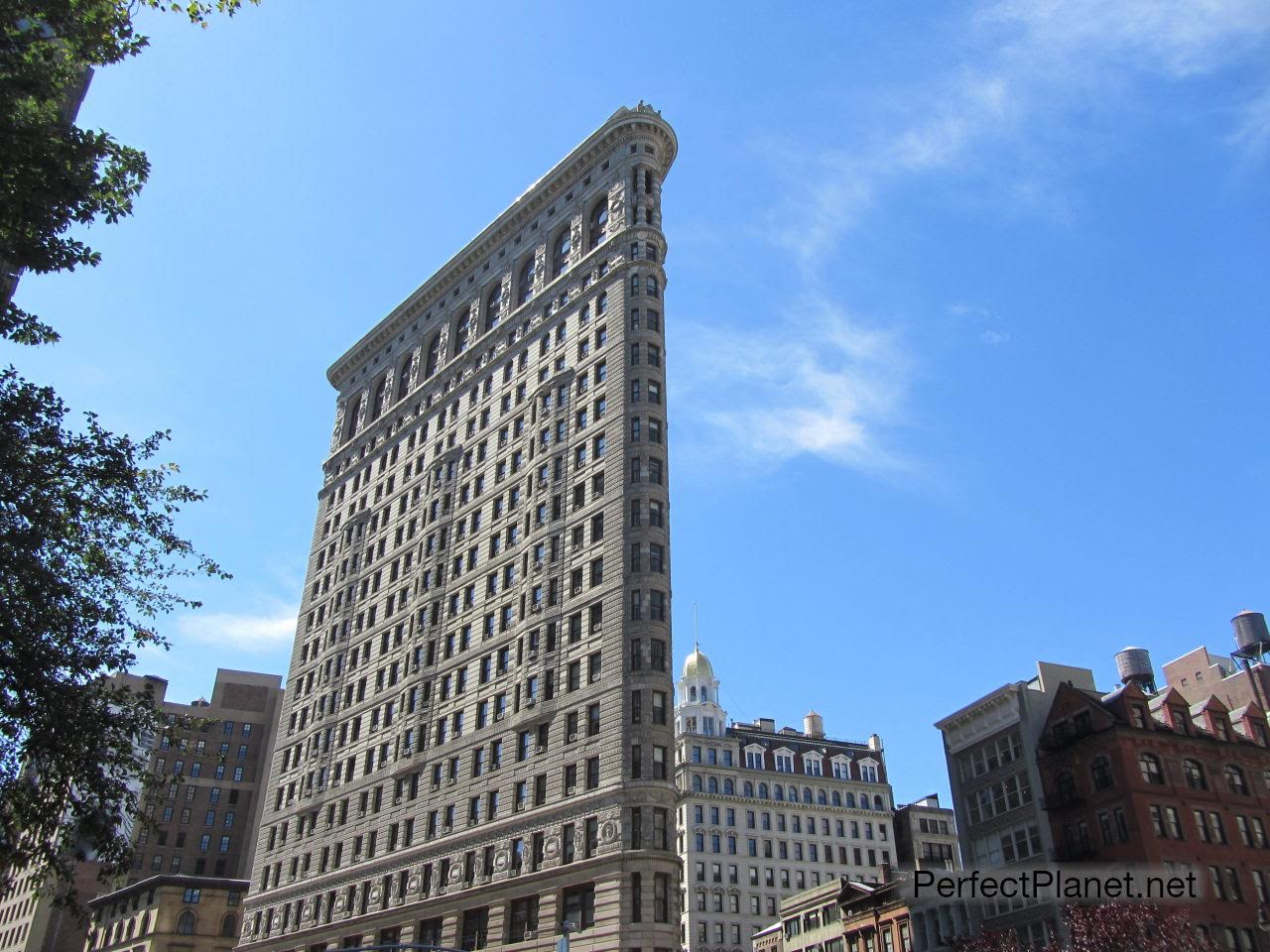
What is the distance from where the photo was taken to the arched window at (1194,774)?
61.3 meters

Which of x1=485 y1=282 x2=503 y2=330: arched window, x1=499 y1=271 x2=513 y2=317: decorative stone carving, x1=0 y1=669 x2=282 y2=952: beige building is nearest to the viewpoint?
x1=499 y1=271 x2=513 y2=317: decorative stone carving

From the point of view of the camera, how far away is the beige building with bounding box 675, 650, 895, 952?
350 ft

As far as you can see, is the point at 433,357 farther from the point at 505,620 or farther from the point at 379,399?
the point at 505,620

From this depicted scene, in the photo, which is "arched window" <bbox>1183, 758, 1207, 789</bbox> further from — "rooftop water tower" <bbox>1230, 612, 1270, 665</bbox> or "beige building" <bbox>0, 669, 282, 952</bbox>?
"beige building" <bbox>0, 669, 282, 952</bbox>

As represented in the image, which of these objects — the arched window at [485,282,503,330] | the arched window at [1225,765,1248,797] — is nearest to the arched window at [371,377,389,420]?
the arched window at [485,282,503,330]

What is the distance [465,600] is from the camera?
74.1m

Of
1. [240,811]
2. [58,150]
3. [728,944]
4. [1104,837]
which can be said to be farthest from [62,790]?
[240,811]

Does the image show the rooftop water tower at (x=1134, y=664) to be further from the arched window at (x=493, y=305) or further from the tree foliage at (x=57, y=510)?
the tree foliage at (x=57, y=510)

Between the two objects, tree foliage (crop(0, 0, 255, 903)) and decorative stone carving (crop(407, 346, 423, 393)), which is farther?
decorative stone carving (crop(407, 346, 423, 393))

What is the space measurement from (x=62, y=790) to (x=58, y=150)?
48.2ft

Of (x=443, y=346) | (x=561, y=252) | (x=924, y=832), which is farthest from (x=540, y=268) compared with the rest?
(x=924, y=832)

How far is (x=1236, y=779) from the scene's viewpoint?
63219 mm

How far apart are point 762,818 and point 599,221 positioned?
69370 mm

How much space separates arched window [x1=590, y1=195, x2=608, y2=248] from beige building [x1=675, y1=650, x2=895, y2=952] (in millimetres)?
60724
